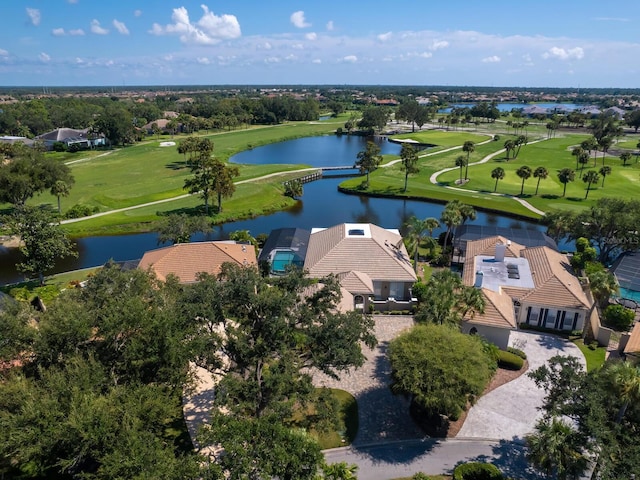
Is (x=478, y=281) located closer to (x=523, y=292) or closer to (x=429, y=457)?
(x=523, y=292)

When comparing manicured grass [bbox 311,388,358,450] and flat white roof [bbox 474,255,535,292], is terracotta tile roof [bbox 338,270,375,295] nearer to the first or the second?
flat white roof [bbox 474,255,535,292]

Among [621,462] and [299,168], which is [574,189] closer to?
[299,168]

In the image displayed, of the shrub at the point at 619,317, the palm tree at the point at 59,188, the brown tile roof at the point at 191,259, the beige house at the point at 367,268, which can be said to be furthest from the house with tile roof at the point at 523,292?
the palm tree at the point at 59,188

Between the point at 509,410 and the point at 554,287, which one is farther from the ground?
the point at 554,287

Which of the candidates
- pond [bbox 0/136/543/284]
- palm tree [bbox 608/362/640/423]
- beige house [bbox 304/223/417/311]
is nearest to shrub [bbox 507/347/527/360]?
beige house [bbox 304/223/417/311]

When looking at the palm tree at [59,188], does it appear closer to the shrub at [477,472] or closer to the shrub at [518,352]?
the shrub at [518,352]

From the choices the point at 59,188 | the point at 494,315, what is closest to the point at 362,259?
the point at 494,315
